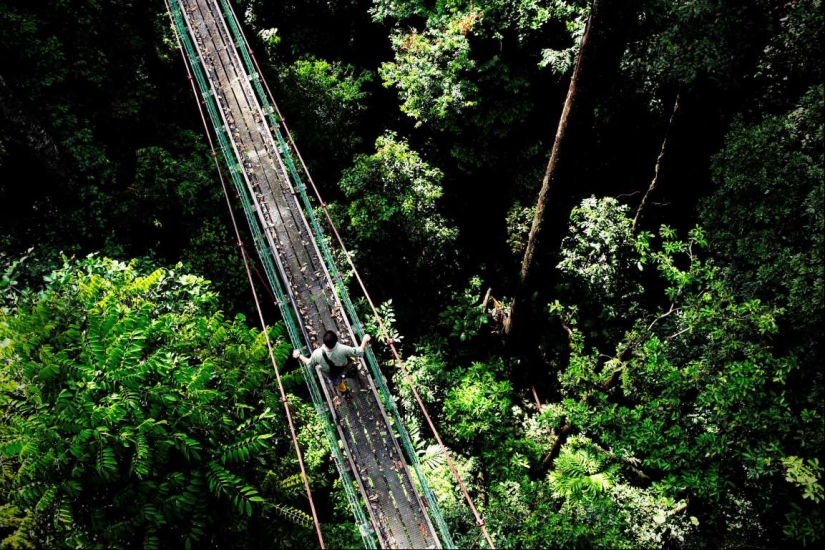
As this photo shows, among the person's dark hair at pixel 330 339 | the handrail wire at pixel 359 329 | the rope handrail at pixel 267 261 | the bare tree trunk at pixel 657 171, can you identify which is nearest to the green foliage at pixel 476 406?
the handrail wire at pixel 359 329

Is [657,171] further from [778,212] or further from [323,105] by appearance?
[323,105]

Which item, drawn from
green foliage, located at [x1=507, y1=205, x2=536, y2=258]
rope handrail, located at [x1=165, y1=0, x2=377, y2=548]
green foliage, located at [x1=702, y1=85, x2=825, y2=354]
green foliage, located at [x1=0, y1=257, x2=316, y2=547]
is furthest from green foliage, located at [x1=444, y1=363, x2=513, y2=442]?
green foliage, located at [x1=702, y1=85, x2=825, y2=354]

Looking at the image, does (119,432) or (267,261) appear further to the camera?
(267,261)

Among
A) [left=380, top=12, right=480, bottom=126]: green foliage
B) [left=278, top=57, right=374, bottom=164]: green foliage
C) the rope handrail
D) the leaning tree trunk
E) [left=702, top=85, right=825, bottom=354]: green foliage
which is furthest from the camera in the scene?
[left=278, top=57, right=374, bottom=164]: green foliage

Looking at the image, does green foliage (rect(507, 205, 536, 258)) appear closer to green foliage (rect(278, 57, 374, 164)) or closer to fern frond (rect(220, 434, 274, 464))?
green foliage (rect(278, 57, 374, 164))

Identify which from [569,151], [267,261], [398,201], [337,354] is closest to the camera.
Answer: [337,354]

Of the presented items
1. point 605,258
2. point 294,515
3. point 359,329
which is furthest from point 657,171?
point 294,515

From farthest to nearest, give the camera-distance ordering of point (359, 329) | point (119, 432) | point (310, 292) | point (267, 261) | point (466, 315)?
1. point (466, 315)
2. point (267, 261)
3. point (310, 292)
4. point (359, 329)
5. point (119, 432)

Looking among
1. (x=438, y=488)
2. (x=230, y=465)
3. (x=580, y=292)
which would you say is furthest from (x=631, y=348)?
(x=230, y=465)
